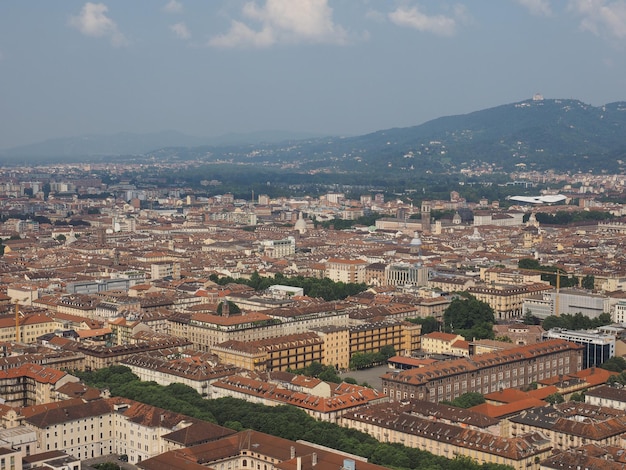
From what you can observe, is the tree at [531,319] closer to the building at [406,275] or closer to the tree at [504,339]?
the tree at [504,339]

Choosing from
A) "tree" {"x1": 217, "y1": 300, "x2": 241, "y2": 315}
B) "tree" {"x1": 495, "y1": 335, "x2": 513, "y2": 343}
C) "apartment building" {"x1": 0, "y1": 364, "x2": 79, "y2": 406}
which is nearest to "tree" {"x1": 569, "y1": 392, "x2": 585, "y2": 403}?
"tree" {"x1": 495, "y1": 335, "x2": 513, "y2": 343}

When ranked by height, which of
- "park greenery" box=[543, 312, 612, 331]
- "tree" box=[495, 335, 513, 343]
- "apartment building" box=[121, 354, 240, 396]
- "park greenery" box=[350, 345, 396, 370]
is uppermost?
"apartment building" box=[121, 354, 240, 396]

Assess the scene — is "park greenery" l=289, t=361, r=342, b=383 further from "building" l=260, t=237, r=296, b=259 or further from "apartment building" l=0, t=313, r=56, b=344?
"building" l=260, t=237, r=296, b=259

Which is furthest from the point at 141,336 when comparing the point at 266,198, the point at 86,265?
the point at 266,198

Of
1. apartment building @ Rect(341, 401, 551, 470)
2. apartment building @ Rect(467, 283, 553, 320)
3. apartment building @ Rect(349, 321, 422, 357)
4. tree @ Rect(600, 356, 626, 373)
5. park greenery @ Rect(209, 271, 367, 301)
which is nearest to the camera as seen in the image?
apartment building @ Rect(341, 401, 551, 470)

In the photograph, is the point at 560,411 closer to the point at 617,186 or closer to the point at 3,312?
the point at 3,312

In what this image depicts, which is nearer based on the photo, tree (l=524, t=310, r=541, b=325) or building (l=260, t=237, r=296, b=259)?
tree (l=524, t=310, r=541, b=325)

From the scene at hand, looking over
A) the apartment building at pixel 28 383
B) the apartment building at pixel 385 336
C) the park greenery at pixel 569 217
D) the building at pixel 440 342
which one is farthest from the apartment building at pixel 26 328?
the park greenery at pixel 569 217
